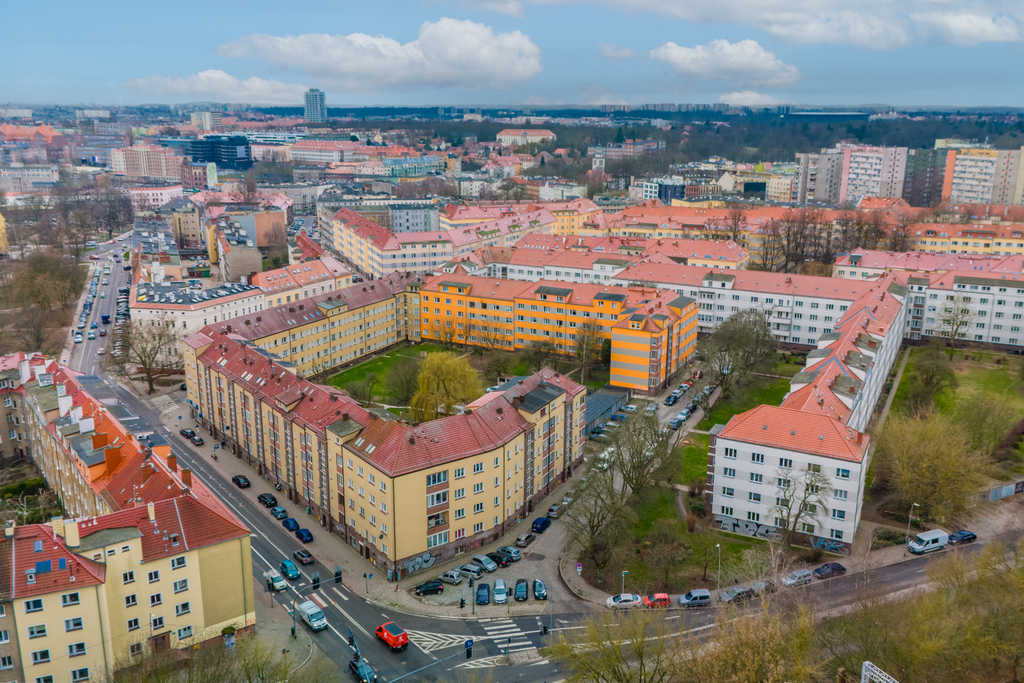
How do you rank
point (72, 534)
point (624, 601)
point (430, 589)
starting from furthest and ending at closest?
point (430, 589), point (624, 601), point (72, 534)

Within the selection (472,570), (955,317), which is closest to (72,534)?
(472,570)

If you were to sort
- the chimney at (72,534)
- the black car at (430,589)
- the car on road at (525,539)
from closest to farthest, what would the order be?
the chimney at (72,534) → the black car at (430,589) → the car on road at (525,539)

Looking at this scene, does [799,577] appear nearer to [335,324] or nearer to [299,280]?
[335,324]

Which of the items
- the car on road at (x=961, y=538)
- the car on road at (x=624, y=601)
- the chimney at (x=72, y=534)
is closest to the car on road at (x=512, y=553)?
the car on road at (x=624, y=601)

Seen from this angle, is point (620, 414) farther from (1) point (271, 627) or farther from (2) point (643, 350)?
(1) point (271, 627)

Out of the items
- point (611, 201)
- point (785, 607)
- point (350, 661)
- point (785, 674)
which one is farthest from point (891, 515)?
point (611, 201)

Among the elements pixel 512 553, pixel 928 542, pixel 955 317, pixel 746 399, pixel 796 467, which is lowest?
pixel 512 553

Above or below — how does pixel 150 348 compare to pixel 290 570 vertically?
above

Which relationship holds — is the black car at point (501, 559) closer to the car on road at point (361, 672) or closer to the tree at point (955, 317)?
the car on road at point (361, 672)
